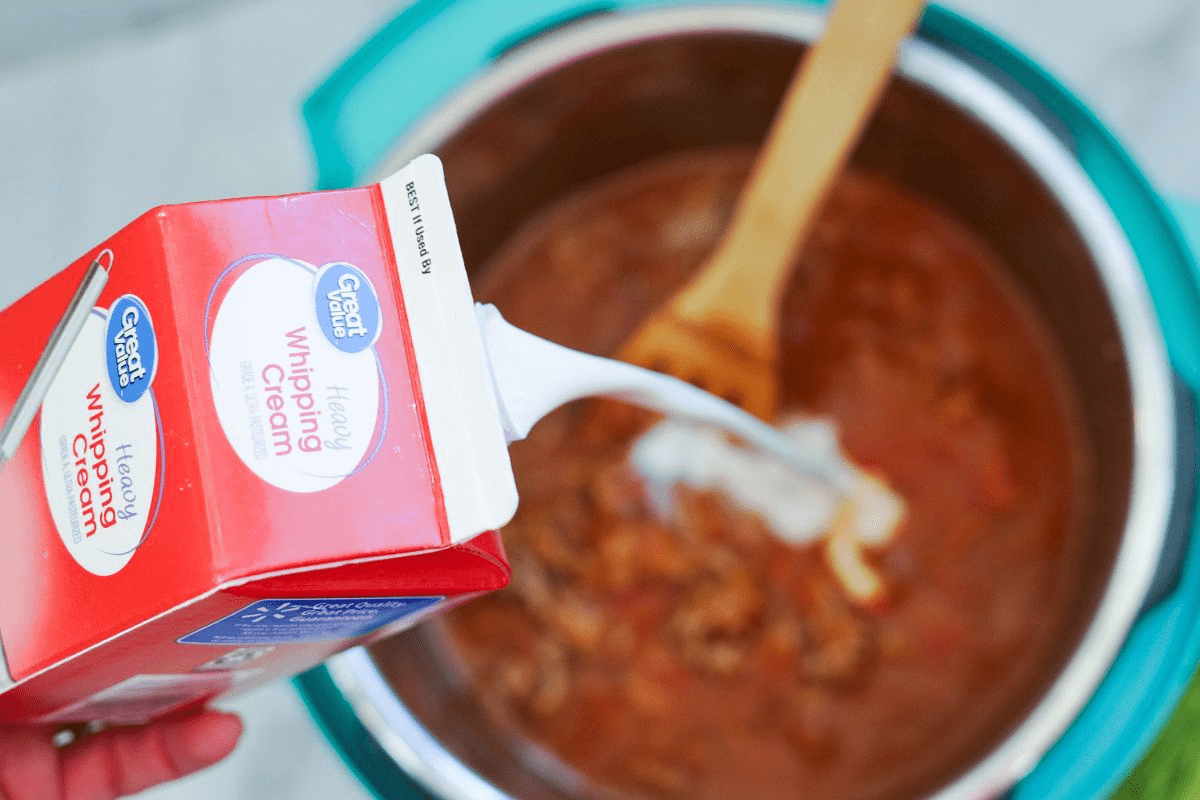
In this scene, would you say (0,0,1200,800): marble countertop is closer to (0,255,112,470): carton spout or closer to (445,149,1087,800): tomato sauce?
(445,149,1087,800): tomato sauce

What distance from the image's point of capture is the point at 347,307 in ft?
1.37

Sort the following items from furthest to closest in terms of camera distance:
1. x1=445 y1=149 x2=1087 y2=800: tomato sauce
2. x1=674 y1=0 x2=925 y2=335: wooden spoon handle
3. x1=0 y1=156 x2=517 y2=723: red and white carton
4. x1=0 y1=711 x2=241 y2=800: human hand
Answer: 1. x1=445 y1=149 x2=1087 y2=800: tomato sauce
2. x1=674 y1=0 x2=925 y2=335: wooden spoon handle
3. x1=0 y1=711 x2=241 y2=800: human hand
4. x1=0 y1=156 x2=517 y2=723: red and white carton

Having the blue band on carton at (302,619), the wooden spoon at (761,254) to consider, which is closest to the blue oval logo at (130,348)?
the blue band on carton at (302,619)

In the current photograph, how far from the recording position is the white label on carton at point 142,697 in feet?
1.60

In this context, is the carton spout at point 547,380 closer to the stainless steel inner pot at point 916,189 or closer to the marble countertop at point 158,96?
the stainless steel inner pot at point 916,189

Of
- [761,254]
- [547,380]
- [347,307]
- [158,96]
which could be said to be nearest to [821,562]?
[761,254]

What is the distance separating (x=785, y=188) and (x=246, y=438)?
559 millimetres

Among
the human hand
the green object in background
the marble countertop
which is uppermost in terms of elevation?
the marble countertop

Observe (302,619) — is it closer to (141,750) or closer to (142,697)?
(142,697)

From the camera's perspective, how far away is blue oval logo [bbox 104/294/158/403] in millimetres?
404

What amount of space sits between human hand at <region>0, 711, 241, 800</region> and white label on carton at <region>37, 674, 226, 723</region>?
5 centimetres

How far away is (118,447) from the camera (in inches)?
16.1

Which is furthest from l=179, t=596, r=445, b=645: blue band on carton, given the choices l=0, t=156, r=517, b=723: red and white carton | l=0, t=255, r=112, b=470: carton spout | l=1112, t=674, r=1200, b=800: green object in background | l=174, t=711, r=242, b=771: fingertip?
l=1112, t=674, r=1200, b=800: green object in background

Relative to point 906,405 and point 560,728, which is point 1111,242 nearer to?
point 906,405
